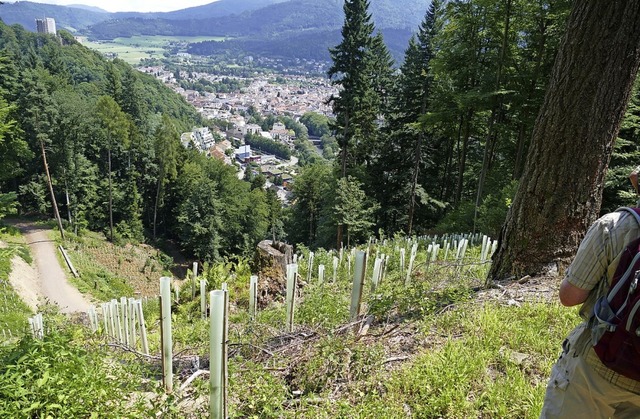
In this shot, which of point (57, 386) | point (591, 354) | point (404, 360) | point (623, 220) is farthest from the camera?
point (404, 360)

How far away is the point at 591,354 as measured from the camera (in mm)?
1914

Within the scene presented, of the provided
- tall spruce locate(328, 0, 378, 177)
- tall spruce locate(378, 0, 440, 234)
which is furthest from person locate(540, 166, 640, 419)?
tall spruce locate(328, 0, 378, 177)

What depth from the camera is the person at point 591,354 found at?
5.89 ft

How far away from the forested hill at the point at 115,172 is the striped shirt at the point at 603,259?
91.9ft

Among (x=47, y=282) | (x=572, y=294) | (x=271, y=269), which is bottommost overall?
(x=47, y=282)

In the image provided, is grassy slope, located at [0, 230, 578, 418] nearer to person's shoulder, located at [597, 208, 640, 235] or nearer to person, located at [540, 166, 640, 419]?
person, located at [540, 166, 640, 419]

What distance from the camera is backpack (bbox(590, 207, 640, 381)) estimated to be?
1.59 meters

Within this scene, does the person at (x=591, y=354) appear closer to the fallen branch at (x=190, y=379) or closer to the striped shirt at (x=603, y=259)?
the striped shirt at (x=603, y=259)

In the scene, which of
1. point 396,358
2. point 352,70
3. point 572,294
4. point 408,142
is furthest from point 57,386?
point 408,142

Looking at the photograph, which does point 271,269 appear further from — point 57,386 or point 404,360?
point 57,386

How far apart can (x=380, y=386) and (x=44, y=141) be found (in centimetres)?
3314

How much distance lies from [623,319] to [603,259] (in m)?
0.31

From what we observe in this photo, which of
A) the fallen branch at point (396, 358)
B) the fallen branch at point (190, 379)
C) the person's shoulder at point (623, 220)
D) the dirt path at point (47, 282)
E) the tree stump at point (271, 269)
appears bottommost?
the dirt path at point (47, 282)

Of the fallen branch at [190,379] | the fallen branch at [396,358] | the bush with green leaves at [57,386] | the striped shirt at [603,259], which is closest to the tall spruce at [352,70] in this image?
the fallen branch at [396,358]
